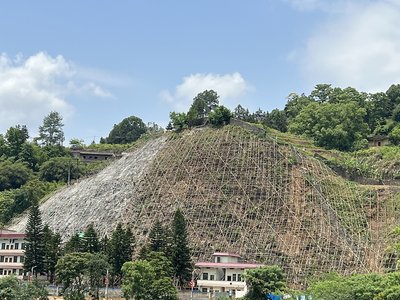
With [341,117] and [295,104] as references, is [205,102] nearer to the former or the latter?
[295,104]

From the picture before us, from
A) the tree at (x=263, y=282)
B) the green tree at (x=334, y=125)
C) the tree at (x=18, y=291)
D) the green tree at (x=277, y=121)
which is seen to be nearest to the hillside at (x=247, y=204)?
the tree at (x=263, y=282)

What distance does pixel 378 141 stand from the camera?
93.8m

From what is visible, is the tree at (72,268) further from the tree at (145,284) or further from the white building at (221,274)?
the white building at (221,274)

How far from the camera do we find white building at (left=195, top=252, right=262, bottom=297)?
6159cm

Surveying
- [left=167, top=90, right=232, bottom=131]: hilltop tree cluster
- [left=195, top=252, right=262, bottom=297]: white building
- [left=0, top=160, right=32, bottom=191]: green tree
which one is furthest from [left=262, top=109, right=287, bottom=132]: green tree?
[left=195, top=252, right=262, bottom=297]: white building

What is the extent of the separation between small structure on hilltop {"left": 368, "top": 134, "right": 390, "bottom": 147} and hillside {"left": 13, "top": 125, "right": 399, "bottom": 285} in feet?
63.8

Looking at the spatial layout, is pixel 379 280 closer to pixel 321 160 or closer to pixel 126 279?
pixel 126 279

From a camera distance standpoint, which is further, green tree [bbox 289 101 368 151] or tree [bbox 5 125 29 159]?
tree [bbox 5 125 29 159]

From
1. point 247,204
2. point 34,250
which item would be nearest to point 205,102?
point 247,204

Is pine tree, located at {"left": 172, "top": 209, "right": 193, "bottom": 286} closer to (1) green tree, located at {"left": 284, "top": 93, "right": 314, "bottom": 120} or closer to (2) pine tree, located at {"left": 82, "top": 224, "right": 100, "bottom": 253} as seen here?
(2) pine tree, located at {"left": 82, "top": 224, "right": 100, "bottom": 253}

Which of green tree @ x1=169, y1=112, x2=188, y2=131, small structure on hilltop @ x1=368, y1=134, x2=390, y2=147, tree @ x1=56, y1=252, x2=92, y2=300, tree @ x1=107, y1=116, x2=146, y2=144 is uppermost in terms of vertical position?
tree @ x1=107, y1=116, x2=146, y2=144

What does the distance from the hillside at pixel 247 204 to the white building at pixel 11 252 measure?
4.92m

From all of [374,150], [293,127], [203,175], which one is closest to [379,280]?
[203,175]

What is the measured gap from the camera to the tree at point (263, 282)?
51156mm
